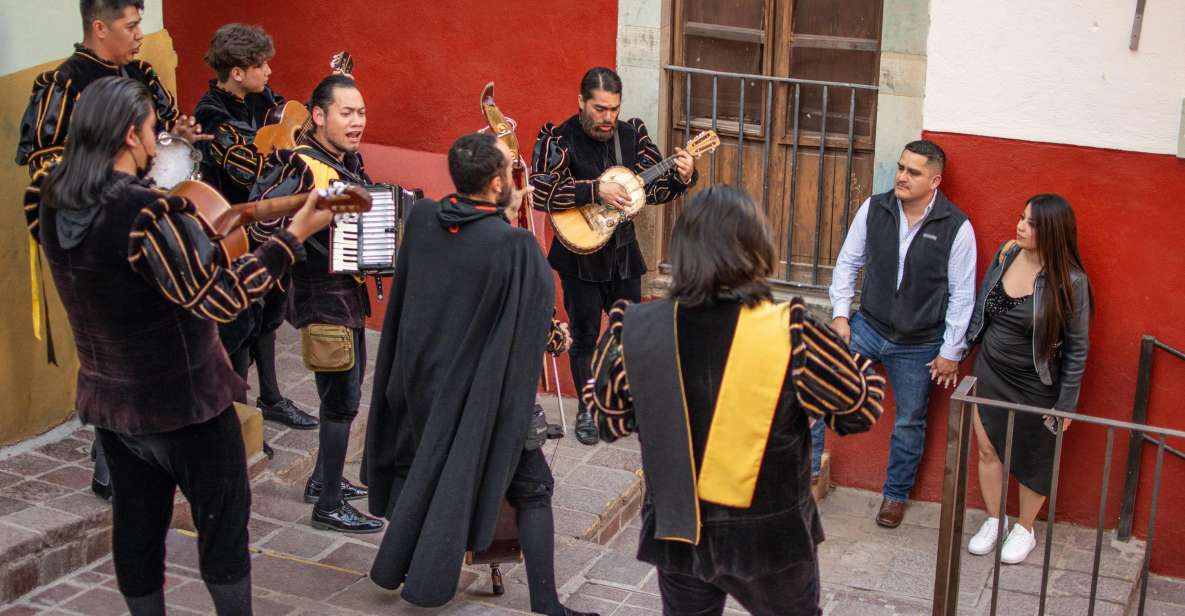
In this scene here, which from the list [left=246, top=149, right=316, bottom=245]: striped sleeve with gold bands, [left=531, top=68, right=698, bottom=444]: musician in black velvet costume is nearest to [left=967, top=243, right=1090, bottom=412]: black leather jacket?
[left=531, top=68, right=698, bottom=444]: musician in black velvet costume

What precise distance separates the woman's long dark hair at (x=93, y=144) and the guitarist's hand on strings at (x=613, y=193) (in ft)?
9.54

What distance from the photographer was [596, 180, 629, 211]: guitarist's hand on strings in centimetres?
639

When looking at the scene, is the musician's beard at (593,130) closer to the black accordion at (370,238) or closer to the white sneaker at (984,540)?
the black accordion at (370,238)

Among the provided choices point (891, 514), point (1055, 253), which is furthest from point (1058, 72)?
point (891, 514)

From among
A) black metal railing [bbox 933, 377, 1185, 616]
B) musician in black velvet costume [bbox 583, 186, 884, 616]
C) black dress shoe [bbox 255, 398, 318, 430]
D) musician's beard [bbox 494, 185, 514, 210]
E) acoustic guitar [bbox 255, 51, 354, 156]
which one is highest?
acoustic guitar [bbox 255, 51, 354, 156]

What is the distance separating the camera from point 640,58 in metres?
7.05

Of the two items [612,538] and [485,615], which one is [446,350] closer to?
[485,615]

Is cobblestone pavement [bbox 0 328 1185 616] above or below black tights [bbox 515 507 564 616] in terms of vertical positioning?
below

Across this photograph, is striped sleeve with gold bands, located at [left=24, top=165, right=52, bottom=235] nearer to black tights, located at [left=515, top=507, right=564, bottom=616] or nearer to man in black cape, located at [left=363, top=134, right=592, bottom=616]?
man in black cape, located at [left=363, top=134, right=592, bottom=616]

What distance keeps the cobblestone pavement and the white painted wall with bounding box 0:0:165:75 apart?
170cm

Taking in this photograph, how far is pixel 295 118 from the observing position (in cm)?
615

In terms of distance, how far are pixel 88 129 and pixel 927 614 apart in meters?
4.05

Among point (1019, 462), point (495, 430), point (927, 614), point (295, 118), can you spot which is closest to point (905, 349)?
point (1019, 462)

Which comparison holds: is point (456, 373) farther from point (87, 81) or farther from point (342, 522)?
point (87, 81)
